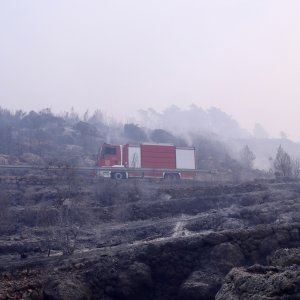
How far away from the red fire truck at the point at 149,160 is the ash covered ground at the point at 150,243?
17.6 feet

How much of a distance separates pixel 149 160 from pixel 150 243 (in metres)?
21.5

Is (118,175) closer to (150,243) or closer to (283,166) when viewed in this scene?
(283,166)

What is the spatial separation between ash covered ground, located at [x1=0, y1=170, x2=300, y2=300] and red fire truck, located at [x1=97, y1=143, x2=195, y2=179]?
536 centimetres

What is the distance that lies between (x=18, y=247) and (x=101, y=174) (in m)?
14.5

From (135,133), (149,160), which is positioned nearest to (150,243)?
(149,160)

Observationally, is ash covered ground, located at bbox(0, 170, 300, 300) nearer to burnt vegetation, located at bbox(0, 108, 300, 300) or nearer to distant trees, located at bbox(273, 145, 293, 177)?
burnt vegetation, located at bbox(0, 108, 300, 300)

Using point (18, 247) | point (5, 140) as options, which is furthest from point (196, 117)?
point (18, 247)

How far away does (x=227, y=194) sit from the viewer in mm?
25562

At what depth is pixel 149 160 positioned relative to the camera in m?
36.6

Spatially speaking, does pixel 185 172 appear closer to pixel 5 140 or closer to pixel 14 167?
pixel 14 167

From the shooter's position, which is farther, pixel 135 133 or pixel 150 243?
pixel 135 133

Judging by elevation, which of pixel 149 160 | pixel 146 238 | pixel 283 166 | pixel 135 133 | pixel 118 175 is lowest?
pixel 146 238

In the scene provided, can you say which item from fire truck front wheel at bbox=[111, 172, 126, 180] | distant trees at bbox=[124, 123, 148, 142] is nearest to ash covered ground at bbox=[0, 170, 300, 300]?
fire truck front wheel at bbox=[111, 172, 126, 180]

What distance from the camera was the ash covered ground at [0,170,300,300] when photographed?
12445mm
